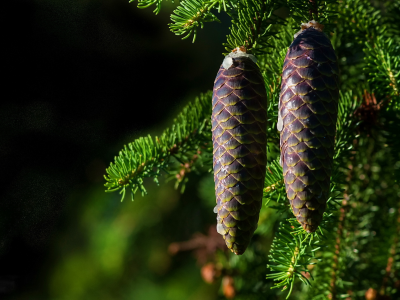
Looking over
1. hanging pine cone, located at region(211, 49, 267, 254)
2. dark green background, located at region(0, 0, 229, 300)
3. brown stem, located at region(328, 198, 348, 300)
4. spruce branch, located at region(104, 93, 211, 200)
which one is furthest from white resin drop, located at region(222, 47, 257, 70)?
dark green background, located at region(0, 0, 229, 300)

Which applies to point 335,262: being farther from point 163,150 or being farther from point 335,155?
point 163,150

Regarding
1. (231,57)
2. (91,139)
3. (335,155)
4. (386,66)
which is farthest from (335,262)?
(91,139)

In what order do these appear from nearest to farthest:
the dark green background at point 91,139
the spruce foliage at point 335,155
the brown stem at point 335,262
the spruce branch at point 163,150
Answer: the spruce foliage at point 335,155 < the spruce branch at point 163,150 < the brown stem at point 335,262 < the dark green background at point 91,139

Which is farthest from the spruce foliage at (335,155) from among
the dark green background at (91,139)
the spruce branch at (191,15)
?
the dark green background at (91,139)

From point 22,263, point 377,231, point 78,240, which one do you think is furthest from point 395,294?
point 22,263

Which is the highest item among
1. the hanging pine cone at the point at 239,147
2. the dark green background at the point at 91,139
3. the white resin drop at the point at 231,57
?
the white resin drop at the point at 231,57

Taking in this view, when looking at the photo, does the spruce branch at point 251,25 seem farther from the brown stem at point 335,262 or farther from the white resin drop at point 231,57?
the brown stem at point 335,262

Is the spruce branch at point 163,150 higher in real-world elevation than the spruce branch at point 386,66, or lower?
lower
